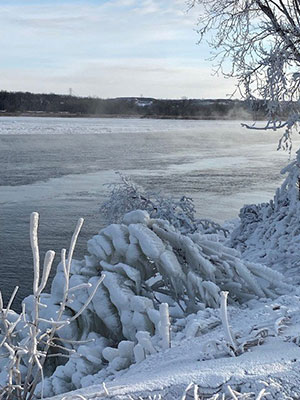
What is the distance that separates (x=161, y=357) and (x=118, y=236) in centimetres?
255

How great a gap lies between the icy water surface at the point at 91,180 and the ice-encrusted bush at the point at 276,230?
330cm

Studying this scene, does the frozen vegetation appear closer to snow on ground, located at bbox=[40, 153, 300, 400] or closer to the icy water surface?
snow on ground, located at bbox=[40, 153, 300, 400]

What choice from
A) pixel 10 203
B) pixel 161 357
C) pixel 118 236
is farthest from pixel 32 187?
pixel 161 357

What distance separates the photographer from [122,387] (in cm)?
321

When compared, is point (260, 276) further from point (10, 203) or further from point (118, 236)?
point (10, 203)

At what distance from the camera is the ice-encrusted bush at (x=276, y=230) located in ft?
29.3

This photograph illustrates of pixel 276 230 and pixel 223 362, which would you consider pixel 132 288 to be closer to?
pixel 223 362

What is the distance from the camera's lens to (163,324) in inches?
169

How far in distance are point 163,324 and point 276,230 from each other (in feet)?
19.8

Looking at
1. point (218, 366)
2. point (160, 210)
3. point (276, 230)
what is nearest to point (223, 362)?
point (218, 366)

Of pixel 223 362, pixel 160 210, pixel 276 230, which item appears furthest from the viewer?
pixel 160 210

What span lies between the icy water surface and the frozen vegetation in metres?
3.20

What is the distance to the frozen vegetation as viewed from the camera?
10.4ft

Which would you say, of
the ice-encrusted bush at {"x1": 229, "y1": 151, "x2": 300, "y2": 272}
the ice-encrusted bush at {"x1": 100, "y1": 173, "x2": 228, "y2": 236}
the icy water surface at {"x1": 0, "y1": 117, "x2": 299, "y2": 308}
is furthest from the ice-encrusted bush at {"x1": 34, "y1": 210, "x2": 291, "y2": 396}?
the ice-encrusted bush at {"x1": 100, "y1": 173, "x2": 228, "y2": 236}
